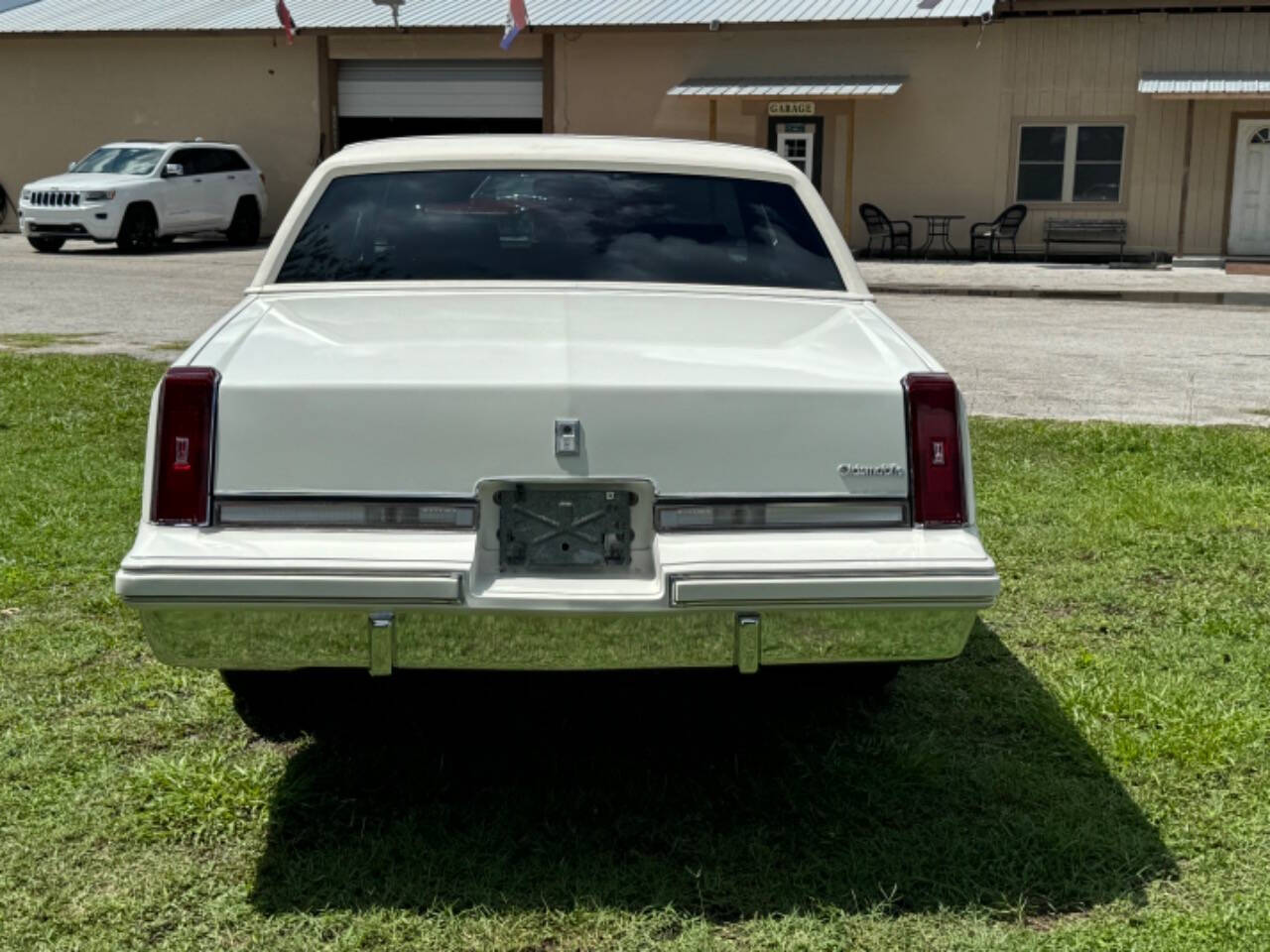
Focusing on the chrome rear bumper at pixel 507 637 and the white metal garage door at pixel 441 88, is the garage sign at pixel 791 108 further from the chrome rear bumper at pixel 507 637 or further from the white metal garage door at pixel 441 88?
the chrome rear bumper at pixel 507 637

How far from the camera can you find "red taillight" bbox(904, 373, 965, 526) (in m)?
3.48

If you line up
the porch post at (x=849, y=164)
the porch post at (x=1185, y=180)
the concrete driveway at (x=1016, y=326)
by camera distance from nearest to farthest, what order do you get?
the concrete driveway at (x=1016, y=326)
the porch post at (x=1185, y=180)
the porch post at (x=849, y=164)

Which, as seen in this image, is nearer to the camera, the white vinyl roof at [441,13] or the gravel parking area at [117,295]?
the gravel parking area at [117,295]

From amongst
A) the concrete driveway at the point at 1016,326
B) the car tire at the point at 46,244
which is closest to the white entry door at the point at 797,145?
the concrete driveway at the point at 1016,326

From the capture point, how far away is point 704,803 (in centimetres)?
385

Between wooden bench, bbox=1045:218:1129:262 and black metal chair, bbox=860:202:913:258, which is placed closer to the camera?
wooden bench, bbox=1045:218:1129:262

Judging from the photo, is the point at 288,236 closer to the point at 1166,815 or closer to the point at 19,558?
the point at 19,558

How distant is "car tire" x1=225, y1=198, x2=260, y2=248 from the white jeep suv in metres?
0.02

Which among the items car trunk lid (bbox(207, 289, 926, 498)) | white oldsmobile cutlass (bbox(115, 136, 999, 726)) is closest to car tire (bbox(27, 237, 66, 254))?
white oldsmobile cutlass (bbox(115, 136, 999, 726))

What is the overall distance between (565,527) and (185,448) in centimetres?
87

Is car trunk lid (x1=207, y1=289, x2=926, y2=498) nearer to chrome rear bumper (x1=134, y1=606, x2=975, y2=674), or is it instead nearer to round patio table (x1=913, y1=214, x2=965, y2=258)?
chrome rear bumper (x1=134, y1=606, x2=975, y2=674)

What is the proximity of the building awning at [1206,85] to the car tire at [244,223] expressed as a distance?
51.8 ft

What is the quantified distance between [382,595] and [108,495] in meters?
4.22

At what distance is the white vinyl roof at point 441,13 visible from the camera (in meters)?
26.5
